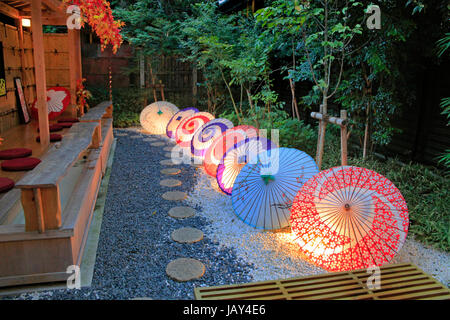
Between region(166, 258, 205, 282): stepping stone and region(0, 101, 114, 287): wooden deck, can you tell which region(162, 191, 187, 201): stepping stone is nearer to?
region(166, 258, 205, 282): stepping stone

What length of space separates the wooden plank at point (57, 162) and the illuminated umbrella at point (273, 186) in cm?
195

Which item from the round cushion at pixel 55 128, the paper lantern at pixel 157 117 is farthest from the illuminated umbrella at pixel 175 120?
the round cushion at pixel 55 128

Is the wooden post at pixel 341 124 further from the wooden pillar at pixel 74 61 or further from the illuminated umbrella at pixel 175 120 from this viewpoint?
the wooden pillar at pixel 74 61

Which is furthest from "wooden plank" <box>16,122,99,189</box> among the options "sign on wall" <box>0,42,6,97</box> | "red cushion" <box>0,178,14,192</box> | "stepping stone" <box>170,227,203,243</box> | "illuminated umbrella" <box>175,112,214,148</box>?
"illuminated umbrella" <box>175,112,214,148</box>

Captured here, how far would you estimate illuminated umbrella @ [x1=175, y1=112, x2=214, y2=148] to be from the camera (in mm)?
7893

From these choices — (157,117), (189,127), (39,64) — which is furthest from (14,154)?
(157,117)

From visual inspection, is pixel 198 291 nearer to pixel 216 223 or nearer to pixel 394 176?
pixel 216 223

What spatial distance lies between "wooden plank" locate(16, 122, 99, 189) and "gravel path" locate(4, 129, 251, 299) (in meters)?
0.92

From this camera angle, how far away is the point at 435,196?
14.4 ft

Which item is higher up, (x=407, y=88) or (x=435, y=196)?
(x=407, y=88)

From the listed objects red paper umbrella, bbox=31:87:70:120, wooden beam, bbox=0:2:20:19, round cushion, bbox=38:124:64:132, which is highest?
wooden beam, bbox=0:2:20:19

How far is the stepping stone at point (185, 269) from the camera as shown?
3.01 meters
